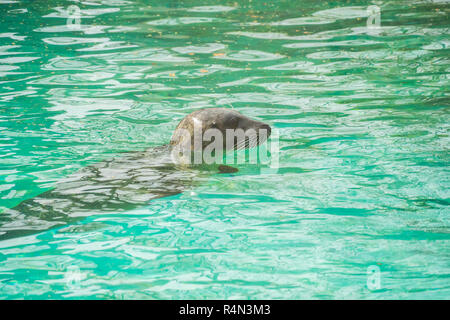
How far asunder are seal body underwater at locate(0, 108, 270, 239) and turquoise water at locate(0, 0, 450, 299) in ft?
0.56

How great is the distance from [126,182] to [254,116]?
268 centimetres

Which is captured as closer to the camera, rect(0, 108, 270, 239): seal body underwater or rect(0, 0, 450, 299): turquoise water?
rect(0, 0, 450, 299): turquoise water

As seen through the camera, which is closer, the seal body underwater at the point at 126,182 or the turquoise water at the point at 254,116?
the turquoise water at the point at 254,116

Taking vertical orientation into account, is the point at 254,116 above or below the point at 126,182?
above

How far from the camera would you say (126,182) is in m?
5.98

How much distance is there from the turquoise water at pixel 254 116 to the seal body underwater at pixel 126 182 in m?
0.17

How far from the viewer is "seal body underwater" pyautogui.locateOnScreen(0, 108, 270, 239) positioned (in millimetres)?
5254

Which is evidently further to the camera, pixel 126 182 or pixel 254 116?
pixel 254 116

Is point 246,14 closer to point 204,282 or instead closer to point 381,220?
point 381,220

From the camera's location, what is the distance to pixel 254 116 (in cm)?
819

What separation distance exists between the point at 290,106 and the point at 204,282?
4878 mm

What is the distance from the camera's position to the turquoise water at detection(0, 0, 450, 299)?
14.0ft

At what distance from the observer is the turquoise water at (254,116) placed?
4.28m

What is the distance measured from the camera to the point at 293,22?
13320 millimetres
